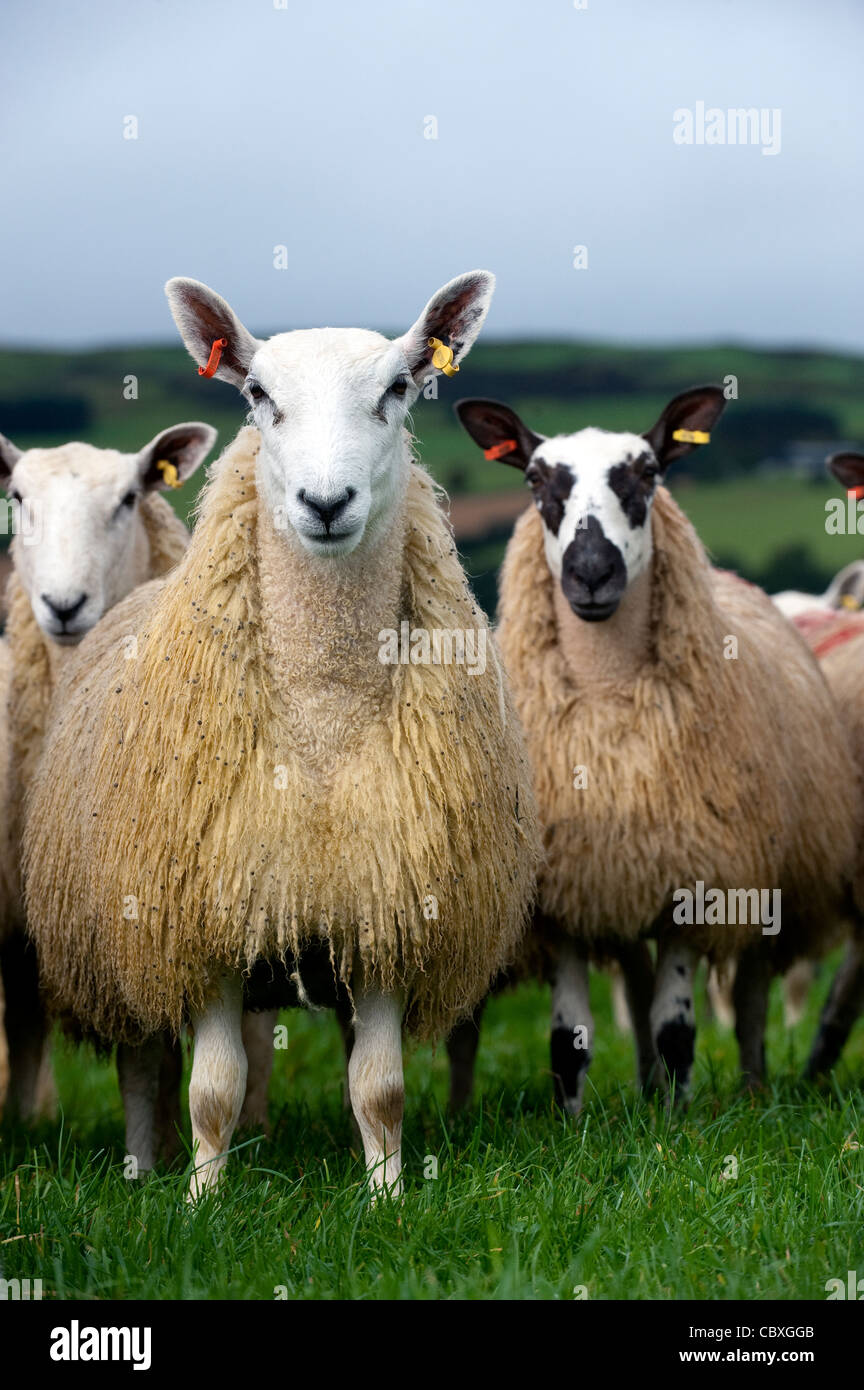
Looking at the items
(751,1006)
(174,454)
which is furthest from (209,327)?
(751,1006)

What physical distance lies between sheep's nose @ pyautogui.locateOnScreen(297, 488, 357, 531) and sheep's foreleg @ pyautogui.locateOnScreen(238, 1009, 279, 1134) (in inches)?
76.2

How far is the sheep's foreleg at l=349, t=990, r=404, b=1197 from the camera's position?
12.3ft

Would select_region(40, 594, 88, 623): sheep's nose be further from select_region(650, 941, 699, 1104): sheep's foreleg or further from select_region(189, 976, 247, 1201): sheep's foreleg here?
select_region(650, 941, 699, 1104): sheep's foreleg

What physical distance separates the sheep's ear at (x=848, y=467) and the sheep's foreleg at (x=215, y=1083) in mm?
3330

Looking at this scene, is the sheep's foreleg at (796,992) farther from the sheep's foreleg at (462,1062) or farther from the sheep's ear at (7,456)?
the sheep's ear at (7,456)

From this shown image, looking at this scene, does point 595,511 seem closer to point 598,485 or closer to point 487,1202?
point 598,485

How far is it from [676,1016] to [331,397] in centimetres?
223

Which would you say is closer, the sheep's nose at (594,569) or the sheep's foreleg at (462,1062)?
the sheep's nose at (594,569)

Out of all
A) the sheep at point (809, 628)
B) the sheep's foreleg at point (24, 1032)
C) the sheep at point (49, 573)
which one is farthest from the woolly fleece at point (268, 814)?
the sheep at point (809, 628)

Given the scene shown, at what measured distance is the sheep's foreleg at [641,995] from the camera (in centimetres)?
528

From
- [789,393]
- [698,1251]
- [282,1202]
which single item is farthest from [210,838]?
[789,393]

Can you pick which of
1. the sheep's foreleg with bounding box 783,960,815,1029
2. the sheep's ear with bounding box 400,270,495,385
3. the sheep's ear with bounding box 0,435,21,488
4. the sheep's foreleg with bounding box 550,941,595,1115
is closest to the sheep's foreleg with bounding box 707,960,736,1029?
the sheep's foreleg with bounding box 783,960,815,1029
